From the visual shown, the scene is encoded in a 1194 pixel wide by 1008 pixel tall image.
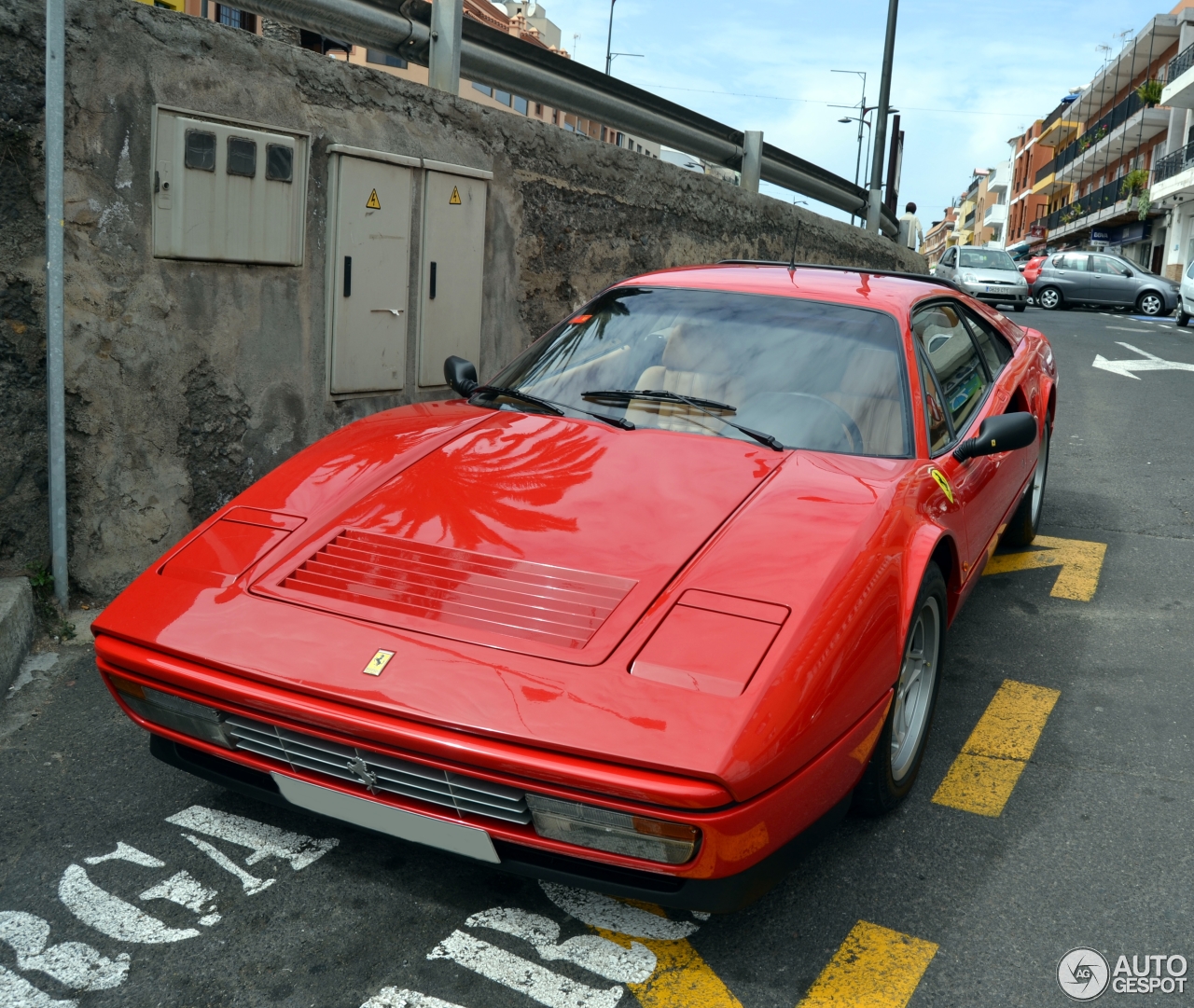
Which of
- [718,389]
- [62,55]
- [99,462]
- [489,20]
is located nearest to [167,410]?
[99,462]

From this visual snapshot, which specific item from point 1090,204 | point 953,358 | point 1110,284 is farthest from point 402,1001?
point 1090,204

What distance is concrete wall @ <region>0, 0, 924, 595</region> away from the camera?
3.61 meters

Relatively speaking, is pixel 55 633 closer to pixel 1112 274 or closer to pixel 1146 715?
pixel 1146 715

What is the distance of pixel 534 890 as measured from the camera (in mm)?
2404

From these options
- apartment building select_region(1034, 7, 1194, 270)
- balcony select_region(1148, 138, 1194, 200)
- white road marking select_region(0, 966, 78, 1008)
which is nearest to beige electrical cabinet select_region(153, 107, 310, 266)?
white road marking select_region(0, 966, 78, 1008)

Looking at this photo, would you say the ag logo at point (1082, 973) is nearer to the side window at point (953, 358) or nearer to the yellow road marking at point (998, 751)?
the yellow road marking at point (998, 751)

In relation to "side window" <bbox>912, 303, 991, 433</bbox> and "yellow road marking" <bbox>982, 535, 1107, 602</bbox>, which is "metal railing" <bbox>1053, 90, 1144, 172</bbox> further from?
"side window" <bbox>912, 303, 991, 433</bbox>

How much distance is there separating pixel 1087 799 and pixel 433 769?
5.91ft

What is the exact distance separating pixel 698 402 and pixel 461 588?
3.61 feet

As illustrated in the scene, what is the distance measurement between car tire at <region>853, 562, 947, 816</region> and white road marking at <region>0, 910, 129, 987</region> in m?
1.63

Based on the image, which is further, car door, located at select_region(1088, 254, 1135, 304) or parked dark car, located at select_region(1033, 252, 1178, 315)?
car door, located at select_region(1088, 254, 1135, 304)

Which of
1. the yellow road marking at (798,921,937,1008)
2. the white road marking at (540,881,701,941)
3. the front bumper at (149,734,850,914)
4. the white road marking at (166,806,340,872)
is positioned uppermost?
the front bumper at (149,734,850,914)

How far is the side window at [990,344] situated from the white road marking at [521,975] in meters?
2.91

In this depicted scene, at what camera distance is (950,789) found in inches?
114
